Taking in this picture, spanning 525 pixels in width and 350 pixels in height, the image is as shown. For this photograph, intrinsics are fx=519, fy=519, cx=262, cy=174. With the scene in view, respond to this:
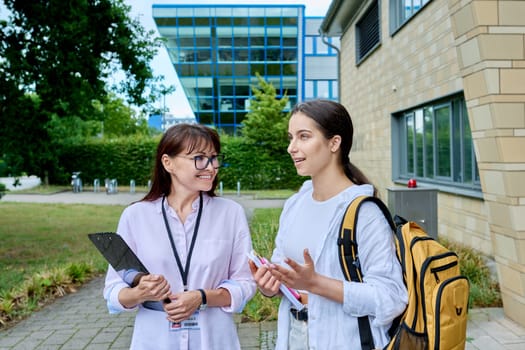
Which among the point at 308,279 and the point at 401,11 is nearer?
the point at 308,279

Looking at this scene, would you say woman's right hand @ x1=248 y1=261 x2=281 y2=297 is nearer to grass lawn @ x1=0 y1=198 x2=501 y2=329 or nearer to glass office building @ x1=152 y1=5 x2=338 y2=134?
grass lawn @ x1=0 y1=198 x2=501 y2=329

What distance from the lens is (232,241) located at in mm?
2453

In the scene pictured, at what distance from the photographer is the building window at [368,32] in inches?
565

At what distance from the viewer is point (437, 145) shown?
1030 cm

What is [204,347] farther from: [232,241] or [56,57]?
[56,57]

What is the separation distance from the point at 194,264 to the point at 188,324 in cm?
27

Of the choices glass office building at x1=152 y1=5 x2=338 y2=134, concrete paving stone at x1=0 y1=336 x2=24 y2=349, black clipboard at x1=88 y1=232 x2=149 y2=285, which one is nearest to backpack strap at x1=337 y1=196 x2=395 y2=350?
black clipboard at x1=88 y1=232 x2=149 y2=285

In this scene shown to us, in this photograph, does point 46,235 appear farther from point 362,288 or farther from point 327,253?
point 362,288

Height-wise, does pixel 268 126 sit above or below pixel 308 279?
above

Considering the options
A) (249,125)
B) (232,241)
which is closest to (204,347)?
(232,241)

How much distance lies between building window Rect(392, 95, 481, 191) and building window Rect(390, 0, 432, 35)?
2.05 metres

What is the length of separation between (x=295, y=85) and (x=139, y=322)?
47.7m

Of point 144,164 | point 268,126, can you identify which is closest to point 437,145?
point 268,126

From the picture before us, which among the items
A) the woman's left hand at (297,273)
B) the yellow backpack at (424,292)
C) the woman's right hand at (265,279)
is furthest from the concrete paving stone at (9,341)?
the yellow backpack at (424,292)
